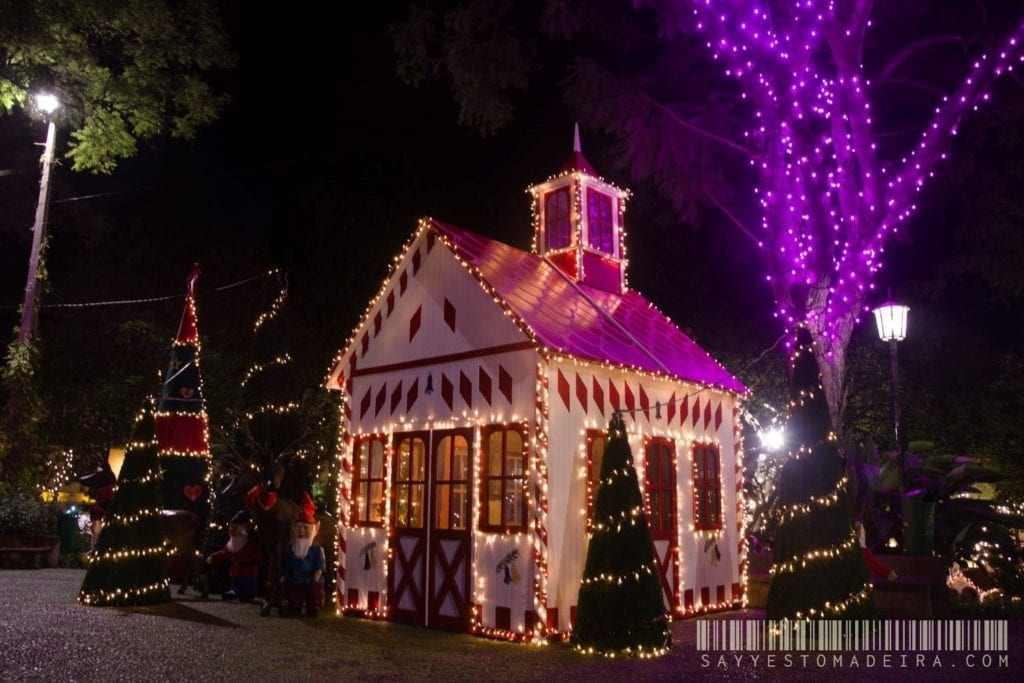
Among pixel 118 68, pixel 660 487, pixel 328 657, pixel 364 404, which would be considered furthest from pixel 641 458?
pixel 118 68

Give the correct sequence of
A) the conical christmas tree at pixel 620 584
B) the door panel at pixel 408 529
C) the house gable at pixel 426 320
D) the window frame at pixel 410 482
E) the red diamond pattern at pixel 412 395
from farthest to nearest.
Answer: the red diamond pattern at pixel 412 395 < the window frame at pixel 410 482 < the door panel at pixel 408 529 < the house gable at pixel 426 320 < the conical christmas tree at pixel 620 584

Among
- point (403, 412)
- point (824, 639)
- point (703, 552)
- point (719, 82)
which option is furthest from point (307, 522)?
point (719, 82)

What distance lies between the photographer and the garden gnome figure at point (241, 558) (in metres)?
12.9

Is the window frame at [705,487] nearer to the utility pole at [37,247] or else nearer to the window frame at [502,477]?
the window frame at [502,477]

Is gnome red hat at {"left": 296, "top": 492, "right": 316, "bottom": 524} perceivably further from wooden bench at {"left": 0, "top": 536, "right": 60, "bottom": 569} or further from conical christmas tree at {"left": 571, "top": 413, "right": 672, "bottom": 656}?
wooden bench at {"left": 0, "top": 536, "right": 60, "bottom": 569}

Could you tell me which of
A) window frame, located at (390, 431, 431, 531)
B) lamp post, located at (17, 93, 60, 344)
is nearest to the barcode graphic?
window frame, located at (390, 431, 431, 531)

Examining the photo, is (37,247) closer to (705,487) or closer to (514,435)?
(514,435)

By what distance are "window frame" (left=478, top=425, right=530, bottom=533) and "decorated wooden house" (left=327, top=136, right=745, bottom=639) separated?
0.7 inches

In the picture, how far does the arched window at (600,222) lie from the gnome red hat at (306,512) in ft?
19.3

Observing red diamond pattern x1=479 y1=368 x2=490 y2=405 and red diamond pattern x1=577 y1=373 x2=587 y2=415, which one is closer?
red diamond pattern x1=577 y1=373 x2=587 y2=415

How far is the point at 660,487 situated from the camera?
11.5 metres

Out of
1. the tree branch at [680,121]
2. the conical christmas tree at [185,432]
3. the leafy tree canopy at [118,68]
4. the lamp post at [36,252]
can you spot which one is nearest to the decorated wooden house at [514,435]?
the conical christmas tree at [185,432]

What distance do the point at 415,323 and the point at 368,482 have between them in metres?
2.38

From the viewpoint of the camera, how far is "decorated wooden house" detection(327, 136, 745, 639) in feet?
32.8
